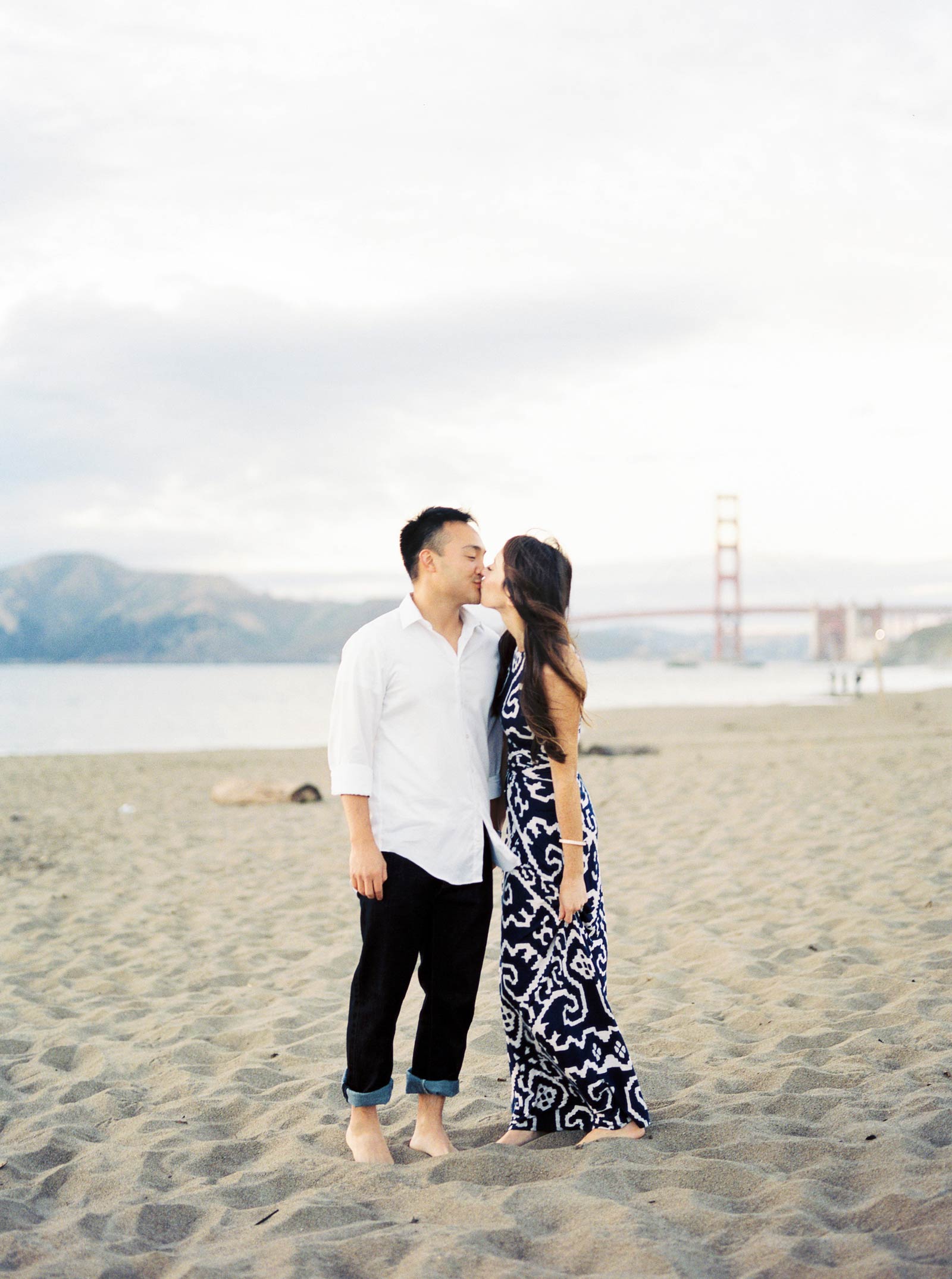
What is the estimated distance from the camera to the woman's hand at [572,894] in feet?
8.30

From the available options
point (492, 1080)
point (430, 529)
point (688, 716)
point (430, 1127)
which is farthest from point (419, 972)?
point (688, 716)

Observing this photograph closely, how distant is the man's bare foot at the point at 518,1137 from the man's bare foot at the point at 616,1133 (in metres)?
0.11

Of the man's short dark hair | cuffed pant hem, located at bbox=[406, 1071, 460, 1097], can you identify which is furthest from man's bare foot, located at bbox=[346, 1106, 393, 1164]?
the man's short dark hair

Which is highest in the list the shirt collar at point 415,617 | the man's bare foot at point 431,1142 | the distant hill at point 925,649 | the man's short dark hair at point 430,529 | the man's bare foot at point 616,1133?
the distant hill at point 925,649

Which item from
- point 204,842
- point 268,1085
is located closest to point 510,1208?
point 268,1085

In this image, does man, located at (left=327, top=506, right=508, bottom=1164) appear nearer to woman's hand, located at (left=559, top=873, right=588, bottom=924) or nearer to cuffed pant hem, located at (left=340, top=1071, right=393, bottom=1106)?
cuffed pant hem, located at (left=340, top=1071, right=393, bottom=1106)

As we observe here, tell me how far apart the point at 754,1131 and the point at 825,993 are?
124cm

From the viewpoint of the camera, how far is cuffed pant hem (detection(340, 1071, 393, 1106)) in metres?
Result: 2.56

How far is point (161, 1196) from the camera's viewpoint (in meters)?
2.38

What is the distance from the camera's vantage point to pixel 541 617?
2.48 metres

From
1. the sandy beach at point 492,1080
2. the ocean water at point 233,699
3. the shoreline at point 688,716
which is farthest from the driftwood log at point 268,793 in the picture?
the ocean water at point 233,699

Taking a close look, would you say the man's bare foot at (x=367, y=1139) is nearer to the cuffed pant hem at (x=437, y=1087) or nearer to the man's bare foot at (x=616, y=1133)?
the cuffed pant hem at (x=437, y=1087)

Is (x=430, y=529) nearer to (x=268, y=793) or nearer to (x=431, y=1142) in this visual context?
(x=431, y=1142)

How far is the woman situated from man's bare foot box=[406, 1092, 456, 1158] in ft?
0.50
